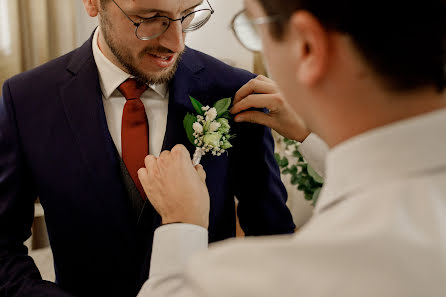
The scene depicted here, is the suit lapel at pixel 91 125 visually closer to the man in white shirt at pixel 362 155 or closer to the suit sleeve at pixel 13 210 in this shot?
the suit sleeve at pixel 13 210

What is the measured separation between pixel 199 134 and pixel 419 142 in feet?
Result: 2.34

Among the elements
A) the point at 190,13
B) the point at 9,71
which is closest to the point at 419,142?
the point at 190,13

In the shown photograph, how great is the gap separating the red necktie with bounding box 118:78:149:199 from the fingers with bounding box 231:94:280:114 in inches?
12.2

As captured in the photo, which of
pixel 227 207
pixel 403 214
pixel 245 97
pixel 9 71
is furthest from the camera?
pixel 9 71

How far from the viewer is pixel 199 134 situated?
1.14m

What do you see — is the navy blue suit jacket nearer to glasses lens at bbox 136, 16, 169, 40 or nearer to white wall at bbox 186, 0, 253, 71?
glasses lens at bbox 136, 16, 169, 40

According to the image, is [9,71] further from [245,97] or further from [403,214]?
[403,214]

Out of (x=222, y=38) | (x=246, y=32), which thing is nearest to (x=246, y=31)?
(x=246, y=32)

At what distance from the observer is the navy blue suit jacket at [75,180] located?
113 cm

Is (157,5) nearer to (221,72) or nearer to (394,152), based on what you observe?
(221,72)

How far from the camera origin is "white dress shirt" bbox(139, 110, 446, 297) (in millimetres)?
462

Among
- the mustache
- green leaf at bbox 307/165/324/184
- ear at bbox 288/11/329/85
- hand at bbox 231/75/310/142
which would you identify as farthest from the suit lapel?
green leaf at bbox 307/165/324/184

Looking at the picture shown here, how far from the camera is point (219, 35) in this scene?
132 inches

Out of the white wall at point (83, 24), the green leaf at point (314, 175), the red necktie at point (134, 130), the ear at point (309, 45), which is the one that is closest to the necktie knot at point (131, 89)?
the red necktie at point (134, 130)
